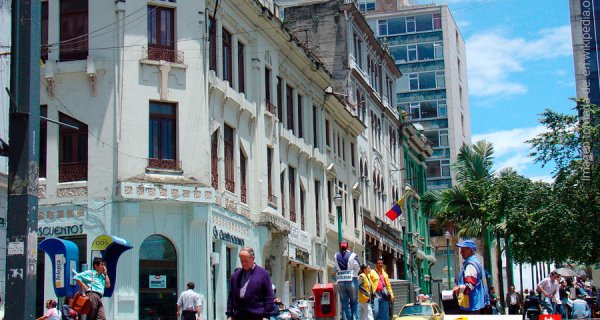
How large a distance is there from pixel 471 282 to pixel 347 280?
20.1 ft

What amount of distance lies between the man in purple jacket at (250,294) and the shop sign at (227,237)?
18.2 metres

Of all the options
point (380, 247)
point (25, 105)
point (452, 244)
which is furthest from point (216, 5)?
point (452, 244)

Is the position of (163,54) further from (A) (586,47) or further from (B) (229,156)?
(A) (586,47)

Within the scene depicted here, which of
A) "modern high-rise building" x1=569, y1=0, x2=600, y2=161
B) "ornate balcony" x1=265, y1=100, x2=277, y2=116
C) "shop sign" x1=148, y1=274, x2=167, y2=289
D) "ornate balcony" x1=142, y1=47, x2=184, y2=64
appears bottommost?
"shop sign" x1=148, y1=274, x2=167, y2=289

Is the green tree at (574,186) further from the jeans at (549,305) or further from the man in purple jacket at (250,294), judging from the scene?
the man in purple jacket at (250,294)

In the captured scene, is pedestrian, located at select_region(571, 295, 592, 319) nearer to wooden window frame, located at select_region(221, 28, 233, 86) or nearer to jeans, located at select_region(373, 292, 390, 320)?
jeans, located at select_region(373, 292, 390, 320)

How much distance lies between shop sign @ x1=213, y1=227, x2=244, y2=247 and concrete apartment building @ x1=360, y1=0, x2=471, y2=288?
62.3 metres

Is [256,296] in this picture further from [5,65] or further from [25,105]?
[5,65]

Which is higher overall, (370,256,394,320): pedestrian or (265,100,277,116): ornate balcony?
(265,100,277,116): ornate balcony

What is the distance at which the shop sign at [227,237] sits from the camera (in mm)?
31078

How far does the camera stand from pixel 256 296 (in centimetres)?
1260

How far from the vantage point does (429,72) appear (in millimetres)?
95500

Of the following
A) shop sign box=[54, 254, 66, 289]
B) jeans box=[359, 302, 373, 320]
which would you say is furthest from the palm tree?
shop sign box=[54, 254, 66, 289]

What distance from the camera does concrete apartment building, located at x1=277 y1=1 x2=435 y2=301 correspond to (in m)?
51.9
